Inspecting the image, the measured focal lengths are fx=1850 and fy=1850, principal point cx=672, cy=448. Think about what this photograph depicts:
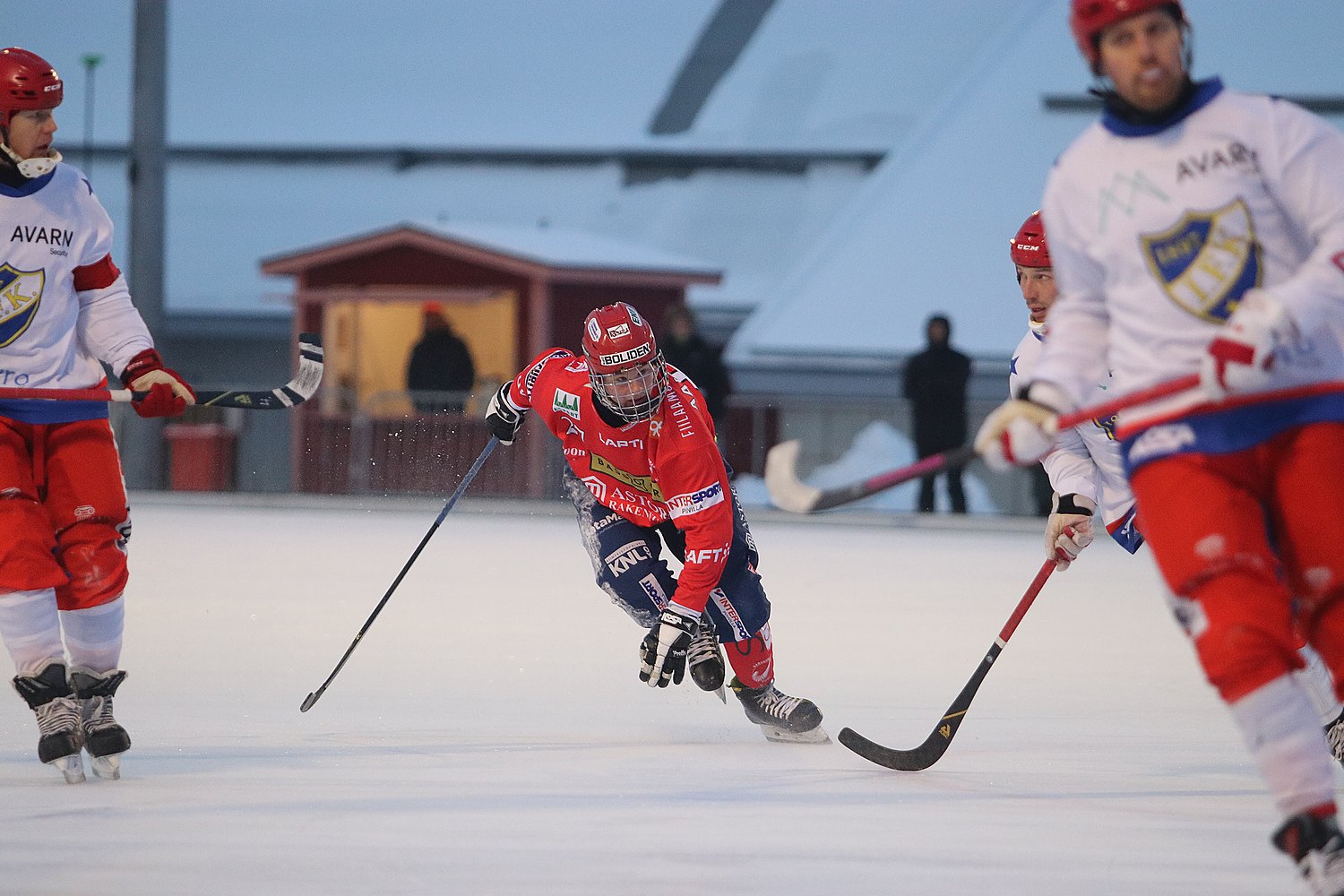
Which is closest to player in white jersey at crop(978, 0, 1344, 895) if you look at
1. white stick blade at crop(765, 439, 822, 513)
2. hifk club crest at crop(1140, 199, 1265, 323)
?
hifk club crest at crop(1140, 199, 1265, 323)

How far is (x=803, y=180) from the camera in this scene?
2238cm

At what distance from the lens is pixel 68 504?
3850 mm

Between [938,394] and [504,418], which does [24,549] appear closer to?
[504,418]

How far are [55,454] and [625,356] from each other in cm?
125

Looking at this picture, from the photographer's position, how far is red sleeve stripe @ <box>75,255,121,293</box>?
3978 mm

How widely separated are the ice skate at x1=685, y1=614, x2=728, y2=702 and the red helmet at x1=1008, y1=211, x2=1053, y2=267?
1.13 metres

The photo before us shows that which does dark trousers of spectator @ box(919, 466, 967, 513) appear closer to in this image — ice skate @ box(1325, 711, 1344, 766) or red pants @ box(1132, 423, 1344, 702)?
ice skate @ box(1325, 711, 1344, 766)

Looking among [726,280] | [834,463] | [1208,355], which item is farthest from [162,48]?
[1208,355]

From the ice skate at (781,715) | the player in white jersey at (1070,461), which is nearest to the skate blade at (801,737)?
the ice skate at (781,715)

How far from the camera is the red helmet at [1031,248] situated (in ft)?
13.7

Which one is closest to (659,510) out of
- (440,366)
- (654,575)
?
(654,575)

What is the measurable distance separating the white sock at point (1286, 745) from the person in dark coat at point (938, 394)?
8778mm

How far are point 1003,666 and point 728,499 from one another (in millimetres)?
1669

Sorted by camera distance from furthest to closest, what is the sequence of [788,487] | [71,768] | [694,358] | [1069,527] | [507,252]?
[507,252], [694,358], [1069,527], [71,768], [788,487]
